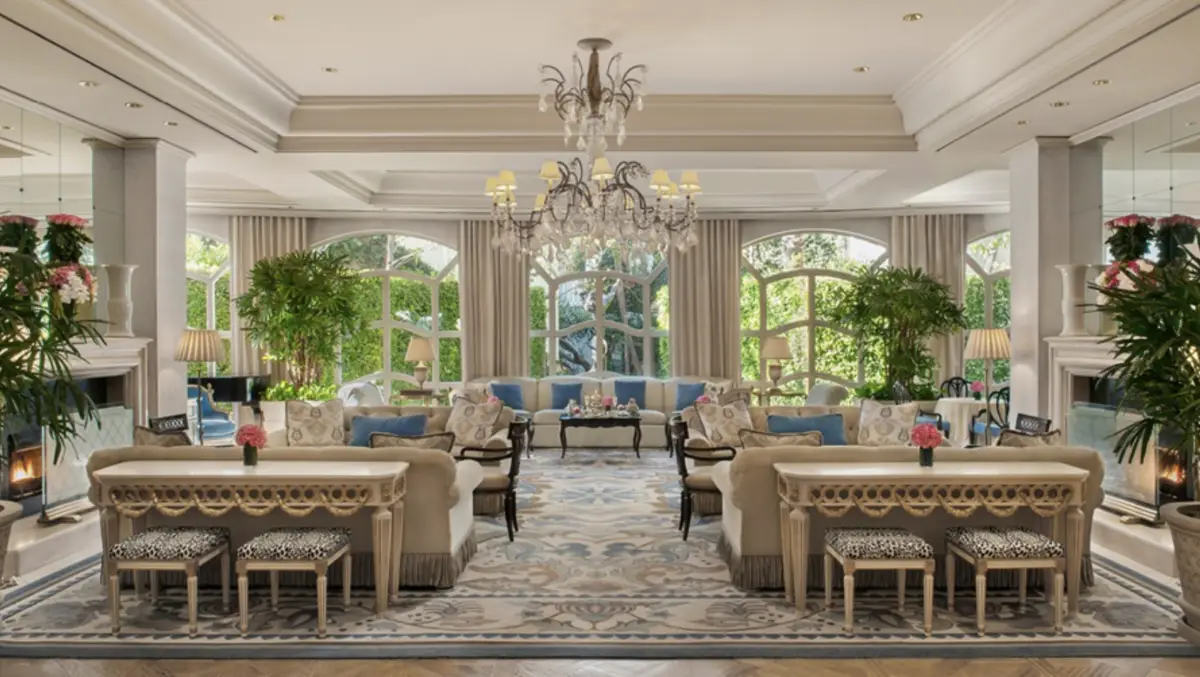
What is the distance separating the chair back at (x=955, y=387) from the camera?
1188 cm

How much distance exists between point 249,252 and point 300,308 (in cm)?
239

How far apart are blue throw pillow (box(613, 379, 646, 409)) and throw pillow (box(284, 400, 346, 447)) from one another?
5230 millimetres

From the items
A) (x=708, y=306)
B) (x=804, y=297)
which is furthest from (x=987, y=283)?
(x=708, y=306)

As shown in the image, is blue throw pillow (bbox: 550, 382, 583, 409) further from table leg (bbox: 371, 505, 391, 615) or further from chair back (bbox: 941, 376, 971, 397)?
table leg (bbox: 371, 505, 391, 615)

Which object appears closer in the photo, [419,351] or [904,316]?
[904,316]

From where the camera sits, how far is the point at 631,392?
12.3 meters

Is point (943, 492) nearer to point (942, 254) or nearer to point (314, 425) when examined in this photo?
point (314, 425)

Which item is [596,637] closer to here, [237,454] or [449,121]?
[237,454]

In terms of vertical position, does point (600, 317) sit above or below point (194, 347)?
above

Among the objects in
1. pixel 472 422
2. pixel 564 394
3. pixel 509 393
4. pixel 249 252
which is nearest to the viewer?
pixel 472 422

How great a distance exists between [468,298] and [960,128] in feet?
24.9

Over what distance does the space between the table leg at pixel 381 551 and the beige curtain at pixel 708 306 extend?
8481 mm

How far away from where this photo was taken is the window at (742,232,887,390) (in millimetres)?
13336

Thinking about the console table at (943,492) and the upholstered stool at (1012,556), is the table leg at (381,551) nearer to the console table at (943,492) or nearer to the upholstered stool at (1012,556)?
the console table at (943,492)
